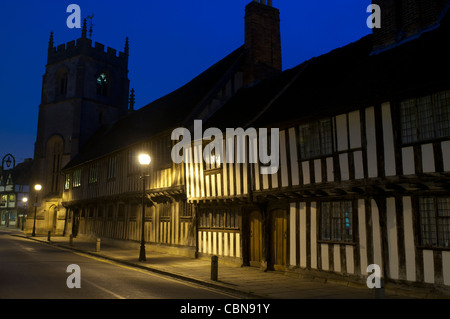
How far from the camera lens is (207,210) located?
53.1 feet

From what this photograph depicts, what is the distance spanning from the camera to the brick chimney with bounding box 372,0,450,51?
435 inches

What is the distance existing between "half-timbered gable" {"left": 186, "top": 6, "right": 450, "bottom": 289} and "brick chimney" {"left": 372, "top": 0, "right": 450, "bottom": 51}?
322 millimetres

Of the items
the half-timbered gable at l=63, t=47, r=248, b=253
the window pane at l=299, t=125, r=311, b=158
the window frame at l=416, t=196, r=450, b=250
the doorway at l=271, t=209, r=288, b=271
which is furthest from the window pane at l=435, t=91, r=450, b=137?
the half-timbered gable at l=63, t=47, r=248, b=253

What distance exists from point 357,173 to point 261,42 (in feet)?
36.8

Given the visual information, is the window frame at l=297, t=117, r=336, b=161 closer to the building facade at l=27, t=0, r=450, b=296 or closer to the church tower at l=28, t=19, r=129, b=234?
the building facade at l=27, t=0, r=450, b=296

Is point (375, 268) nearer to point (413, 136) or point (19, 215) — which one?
point (413, 136)

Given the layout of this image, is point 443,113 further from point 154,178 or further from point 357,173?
point 154,178

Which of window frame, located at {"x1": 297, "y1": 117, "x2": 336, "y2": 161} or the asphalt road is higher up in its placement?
window frame, located at {"x1": 297, "y1": 117, "x2": 336, "y2": 161}

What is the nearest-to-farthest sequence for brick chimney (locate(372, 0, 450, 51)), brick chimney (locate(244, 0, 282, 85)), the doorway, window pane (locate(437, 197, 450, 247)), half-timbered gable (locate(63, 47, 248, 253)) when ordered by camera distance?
window pane (locate(437, 197, 450, 247)) < brick chimney (locate(372, 0, 450, 51)) < the doorway < half-timbered gable (locate(63, 47, 248, 253)) < brick chimney (locate(244, 0, 282, 85))

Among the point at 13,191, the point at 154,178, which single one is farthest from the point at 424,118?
the point at 13,191

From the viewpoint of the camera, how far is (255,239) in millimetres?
13781

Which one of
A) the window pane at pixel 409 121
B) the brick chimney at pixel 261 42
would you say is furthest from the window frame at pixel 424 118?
the brick chimney at pixel 261 42

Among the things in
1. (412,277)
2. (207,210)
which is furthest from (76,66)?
(412,277)

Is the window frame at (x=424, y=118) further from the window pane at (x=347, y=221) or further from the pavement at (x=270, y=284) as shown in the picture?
the pavement at (x=270, y=284)
